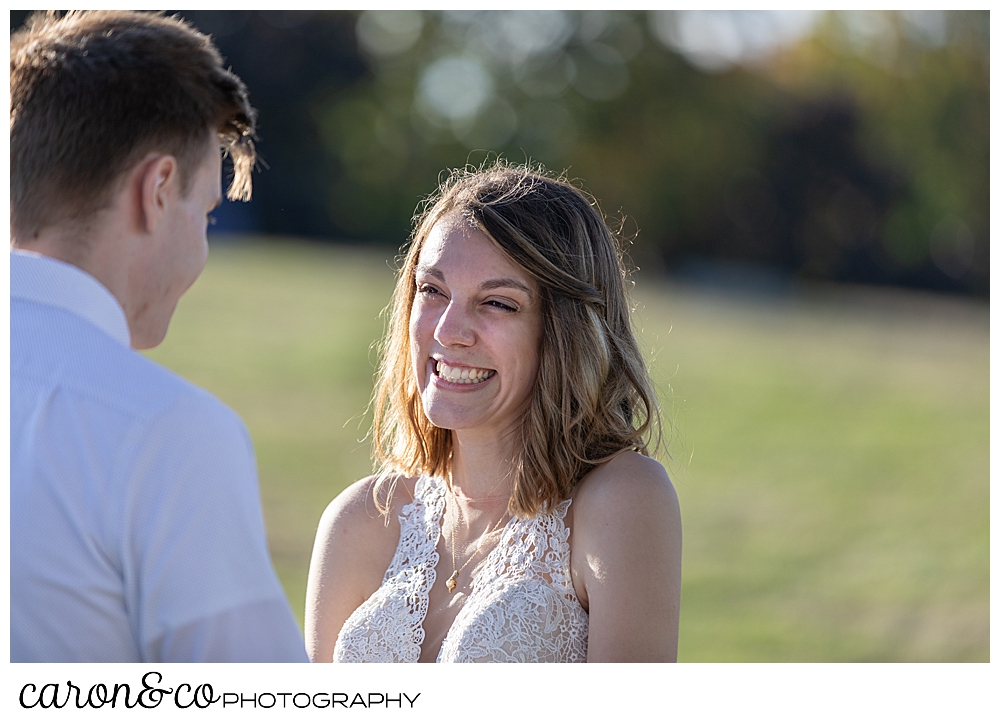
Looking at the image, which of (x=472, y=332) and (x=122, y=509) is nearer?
(x=122, y=509)

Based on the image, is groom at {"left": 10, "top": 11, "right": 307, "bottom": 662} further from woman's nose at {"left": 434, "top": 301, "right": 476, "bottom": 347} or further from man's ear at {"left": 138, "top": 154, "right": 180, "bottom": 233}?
woman's nose at {"left": 434, "top": 301, "right": 476, "bottom": 347}

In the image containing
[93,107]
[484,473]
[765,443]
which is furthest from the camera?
[765,443]

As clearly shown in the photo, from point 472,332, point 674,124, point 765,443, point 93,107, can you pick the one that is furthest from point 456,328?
point 674,124

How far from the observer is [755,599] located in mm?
8102

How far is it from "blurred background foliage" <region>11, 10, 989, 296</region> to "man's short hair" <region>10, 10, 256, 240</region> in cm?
1824

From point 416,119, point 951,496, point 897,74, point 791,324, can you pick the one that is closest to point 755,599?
point 951,496

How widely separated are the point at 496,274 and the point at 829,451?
35.3 ft

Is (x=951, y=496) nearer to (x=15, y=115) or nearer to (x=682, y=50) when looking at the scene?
(x=15, y=115)

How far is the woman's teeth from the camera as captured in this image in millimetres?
2221

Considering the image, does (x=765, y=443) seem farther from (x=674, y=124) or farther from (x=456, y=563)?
(x=674, y=124)

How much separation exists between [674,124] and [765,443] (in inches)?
595

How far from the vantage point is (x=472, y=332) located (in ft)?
7.18

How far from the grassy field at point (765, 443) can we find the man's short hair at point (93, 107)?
4.78 feet

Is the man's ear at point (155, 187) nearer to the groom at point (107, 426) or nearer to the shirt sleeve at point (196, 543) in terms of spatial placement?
the groom at point (107, 426)
